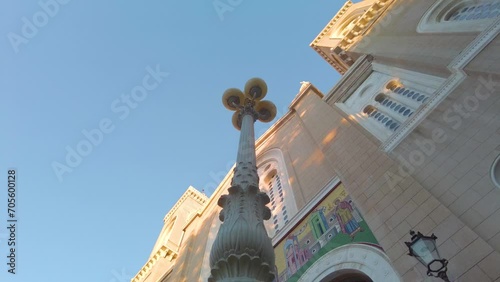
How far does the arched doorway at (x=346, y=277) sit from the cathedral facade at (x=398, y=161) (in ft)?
0.13

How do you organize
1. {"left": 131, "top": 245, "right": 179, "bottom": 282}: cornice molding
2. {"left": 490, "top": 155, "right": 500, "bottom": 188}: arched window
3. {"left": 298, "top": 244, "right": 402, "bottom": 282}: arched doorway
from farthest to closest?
1. {"left": 131, "top": 245, "right": 179, "bottom": 282}: cornice molding
2. {"left": 298, "top": 244, "right": 402, "bottom": 282}: arched doorway
3. {"left": 490, "top": 155, "right": 500, "bottom": 188}: arched window

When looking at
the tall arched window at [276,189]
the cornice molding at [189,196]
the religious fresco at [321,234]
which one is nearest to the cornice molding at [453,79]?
the religious fresco at [321,234]

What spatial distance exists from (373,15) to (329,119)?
9111 millimetres

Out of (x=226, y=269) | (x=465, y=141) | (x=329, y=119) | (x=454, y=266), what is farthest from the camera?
(x=329, y=119)

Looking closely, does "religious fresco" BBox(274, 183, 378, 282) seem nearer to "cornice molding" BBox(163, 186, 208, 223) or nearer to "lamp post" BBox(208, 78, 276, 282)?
"lamp post" BBox(208, 78, 276, 282)

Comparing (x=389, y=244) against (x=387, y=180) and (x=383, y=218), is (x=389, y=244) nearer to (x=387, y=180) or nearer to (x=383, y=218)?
(x=383, y=218)

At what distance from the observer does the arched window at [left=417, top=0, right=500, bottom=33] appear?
10.3 meters

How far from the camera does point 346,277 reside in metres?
7.90

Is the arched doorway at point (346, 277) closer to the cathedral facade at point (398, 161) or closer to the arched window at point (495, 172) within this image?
the cathedral facade at point (398, 161)

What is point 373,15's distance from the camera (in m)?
19.1

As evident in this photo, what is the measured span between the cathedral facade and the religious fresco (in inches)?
1.4

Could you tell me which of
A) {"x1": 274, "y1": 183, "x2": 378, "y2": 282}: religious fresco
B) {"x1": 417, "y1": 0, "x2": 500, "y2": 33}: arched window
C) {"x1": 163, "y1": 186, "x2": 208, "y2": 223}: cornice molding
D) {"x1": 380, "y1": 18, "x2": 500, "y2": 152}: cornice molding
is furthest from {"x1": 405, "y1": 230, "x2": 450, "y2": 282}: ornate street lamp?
{"x1": 163, "y1": 186, "x2": 208, "y2": 223}: cornice molding

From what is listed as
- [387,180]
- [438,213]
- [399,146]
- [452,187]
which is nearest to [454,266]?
[438,213]

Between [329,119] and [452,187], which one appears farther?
[329,119]
